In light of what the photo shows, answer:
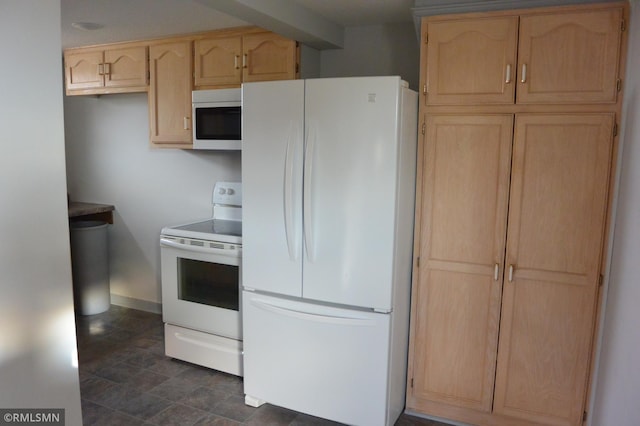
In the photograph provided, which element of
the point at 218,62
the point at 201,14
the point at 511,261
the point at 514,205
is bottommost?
the point at 511,261

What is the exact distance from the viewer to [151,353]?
3.48 meters

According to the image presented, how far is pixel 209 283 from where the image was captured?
3.07m

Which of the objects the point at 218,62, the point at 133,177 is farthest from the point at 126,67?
the point at 133,177

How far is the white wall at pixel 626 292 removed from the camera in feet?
5.71

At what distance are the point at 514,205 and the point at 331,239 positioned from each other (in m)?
0.94

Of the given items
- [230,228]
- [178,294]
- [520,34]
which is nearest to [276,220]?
[230,228]

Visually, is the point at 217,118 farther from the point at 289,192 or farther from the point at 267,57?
the point at 289,192

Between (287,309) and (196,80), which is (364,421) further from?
(196,80)

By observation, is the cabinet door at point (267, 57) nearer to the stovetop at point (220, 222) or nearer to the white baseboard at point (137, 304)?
the stovetop at point (220, 222)

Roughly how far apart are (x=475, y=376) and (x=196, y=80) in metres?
2.68

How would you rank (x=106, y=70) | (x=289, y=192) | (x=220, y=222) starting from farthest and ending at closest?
(x=106, y=70) → (x=220, y=222) → (x=289, y=192)

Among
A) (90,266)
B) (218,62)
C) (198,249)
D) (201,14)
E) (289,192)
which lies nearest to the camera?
(289,192)

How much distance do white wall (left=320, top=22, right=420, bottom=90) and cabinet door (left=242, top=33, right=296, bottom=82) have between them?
0.39 meters

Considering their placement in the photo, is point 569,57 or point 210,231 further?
point 210,231
